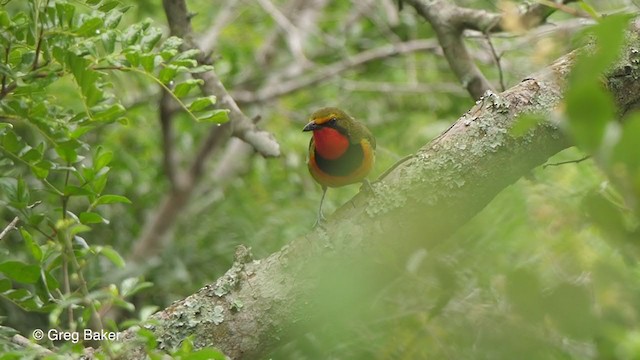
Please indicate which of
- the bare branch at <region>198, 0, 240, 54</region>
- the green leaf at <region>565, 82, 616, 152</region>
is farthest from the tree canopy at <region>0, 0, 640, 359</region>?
the bare branch at <region>198, 0, 240, 54</region>

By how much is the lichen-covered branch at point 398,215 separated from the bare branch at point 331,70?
2494 mm

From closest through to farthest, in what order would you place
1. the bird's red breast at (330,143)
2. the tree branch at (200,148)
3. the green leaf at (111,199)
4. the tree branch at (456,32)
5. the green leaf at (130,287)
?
1. the green leaf at (130,287)
2. the green leaf at (111,199)
3. the tree branch at (200,148)
4. the tree branch at (456,32)
5. the bird's red breast at (330,143)

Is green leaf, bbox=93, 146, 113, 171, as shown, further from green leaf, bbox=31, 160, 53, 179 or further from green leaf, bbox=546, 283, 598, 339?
green leaf, bbox=546, 283, 598, 339

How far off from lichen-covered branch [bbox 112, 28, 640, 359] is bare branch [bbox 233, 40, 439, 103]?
249 cm

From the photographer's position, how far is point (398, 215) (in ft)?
7.26

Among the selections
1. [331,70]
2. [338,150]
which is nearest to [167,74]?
[338,150]

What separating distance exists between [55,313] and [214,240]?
9.12 feet

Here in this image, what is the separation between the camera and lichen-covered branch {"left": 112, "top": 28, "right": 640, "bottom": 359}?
2170 millimetres

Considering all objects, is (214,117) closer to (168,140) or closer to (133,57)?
(133,57)

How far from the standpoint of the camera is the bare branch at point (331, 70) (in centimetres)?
483

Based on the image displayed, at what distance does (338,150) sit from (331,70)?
2.01 m

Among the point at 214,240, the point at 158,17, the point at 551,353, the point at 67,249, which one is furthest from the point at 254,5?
the point at 551,353

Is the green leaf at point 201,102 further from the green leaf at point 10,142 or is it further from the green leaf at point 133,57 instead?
the green leaf at point 10,142

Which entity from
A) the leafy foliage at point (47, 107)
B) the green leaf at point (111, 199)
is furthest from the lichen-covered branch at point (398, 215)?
the green leaf at point (111, 199)
